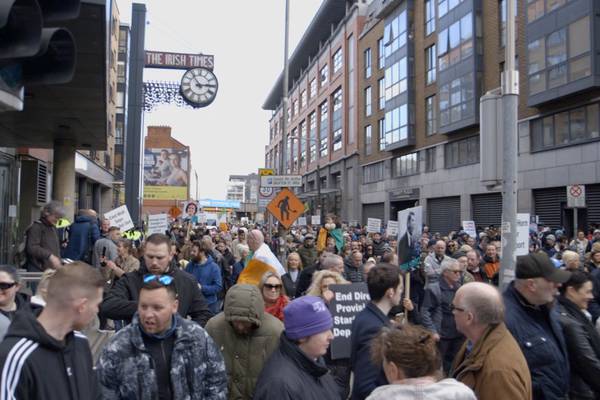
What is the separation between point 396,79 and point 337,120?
53.0 ft

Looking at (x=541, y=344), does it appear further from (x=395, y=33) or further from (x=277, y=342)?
(x=395, y=33)

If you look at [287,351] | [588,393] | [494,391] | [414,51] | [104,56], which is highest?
[414,51]

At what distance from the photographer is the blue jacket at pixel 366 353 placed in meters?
4.00

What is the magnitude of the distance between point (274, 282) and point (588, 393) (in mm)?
2824

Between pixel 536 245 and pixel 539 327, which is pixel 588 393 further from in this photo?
pixel 536 245

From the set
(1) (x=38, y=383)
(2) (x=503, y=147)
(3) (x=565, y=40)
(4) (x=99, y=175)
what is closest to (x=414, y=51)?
(3) (x=565, y=40)

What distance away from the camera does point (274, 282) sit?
5539 millimetres

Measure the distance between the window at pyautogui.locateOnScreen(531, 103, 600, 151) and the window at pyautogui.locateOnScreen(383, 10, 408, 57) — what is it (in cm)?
1637

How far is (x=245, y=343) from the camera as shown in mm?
4141

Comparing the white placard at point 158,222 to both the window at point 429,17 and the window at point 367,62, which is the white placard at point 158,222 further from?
the window at point 367,62

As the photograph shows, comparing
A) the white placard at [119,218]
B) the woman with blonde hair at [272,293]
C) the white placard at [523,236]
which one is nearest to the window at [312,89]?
the white placard at [119,218]

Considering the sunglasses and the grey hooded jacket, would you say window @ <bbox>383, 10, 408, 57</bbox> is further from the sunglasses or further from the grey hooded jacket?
the grey hooded jacket

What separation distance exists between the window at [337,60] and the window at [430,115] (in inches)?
757

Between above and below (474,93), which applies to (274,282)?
below
